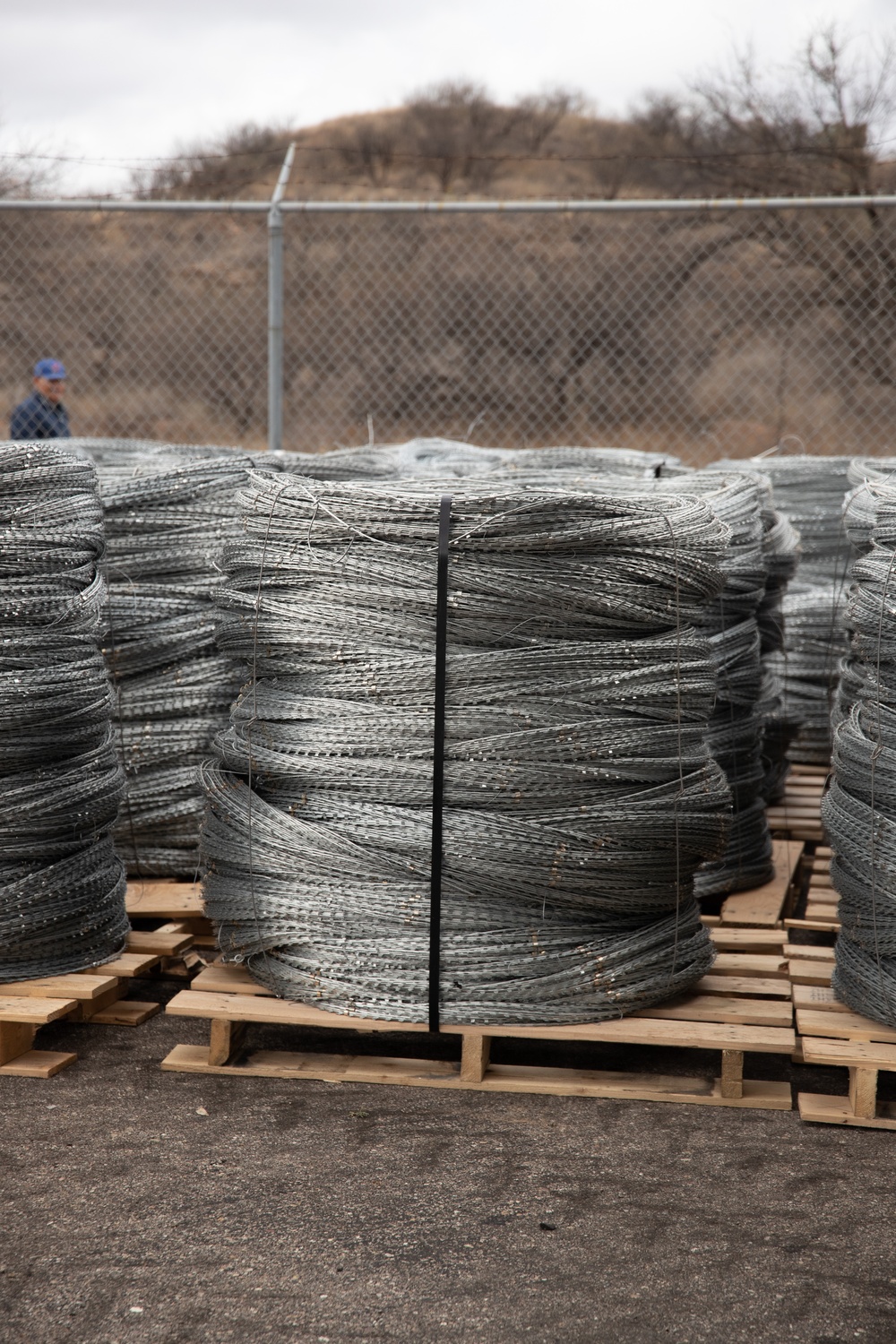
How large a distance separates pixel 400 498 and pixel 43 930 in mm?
1610

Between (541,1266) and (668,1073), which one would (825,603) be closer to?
(668,1073)

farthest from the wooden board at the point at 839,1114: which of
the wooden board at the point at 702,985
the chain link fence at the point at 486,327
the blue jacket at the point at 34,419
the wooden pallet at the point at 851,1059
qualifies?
the blue jacket at the point at 34,419

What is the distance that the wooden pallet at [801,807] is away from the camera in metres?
5.88

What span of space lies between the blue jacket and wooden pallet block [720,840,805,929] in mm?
4891

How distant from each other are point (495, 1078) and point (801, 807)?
302 cm

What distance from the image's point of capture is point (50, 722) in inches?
150

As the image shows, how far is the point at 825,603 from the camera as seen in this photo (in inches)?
258

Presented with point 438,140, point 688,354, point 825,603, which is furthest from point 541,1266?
point 438,140

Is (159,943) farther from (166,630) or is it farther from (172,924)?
(166,630)

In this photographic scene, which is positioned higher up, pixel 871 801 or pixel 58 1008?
pixel 871 801

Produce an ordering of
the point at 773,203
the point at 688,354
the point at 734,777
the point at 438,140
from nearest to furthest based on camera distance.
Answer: the point at 734,777, the point at 773,203, the point at 688,354, the point at 438,140

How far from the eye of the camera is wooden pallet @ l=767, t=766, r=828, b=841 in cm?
588

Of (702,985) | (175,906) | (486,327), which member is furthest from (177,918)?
(486,327)

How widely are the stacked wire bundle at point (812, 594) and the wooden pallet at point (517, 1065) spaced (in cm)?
295
